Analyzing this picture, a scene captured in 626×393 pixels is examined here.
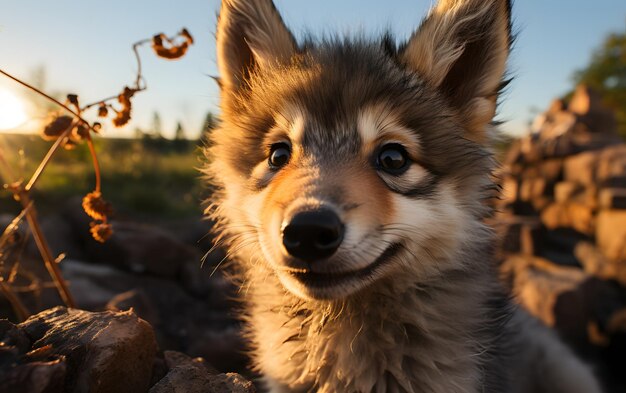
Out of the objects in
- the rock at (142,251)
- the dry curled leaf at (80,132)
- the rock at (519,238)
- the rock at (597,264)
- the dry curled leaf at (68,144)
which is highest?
the dry curled leaf at (80,132)

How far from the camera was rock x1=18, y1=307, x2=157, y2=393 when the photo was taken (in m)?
1.82

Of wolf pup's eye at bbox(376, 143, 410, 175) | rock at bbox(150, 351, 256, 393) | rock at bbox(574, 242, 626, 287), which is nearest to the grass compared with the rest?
wolf pup's eye at bbox(376, 143, 410, 175)

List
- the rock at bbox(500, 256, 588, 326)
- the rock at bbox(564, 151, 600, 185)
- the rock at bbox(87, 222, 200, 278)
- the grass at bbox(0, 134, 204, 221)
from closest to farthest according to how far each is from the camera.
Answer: the rock at bbox(500, 256, 588, 326) < the rock at bbox(87, 222, 200, 278) < the grass at bbox(0, 134, 204, 221) < the rock at bbox(564, 151, 600, 185)

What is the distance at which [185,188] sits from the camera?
1260cm

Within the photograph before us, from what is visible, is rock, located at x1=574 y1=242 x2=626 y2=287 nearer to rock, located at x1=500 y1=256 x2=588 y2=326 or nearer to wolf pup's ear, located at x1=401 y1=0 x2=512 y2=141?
rock, located at x1=500 y1=256 x2=588 y2=326

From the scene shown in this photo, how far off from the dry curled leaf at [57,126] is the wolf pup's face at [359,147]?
33.2 inches

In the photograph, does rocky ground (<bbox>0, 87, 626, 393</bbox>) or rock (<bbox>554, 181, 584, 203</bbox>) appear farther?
rock (<bbox>554, 181, 584, 203</bbox>)

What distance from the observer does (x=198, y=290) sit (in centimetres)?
622

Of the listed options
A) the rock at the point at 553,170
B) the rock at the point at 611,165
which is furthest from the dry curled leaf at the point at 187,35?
the rock at the point at 553,170

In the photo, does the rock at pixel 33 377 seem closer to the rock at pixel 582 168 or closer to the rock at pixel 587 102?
the rock at pixel 582 168

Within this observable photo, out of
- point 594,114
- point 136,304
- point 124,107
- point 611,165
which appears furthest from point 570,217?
point 124,107

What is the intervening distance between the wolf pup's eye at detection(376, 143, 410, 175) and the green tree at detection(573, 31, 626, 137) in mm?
30633

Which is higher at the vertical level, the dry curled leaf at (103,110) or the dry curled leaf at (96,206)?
the dry curled leaf at (103,110)

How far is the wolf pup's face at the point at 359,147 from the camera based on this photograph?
1980mm
